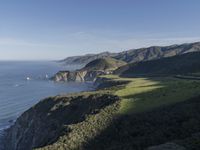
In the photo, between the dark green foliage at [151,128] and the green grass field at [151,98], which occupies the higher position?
the green grass field at [151,98]

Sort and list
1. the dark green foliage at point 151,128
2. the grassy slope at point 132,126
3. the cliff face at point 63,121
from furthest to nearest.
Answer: the cliff face at point 63,121 → the grassy slope at point 132,126 → the dark green foliage at point 151,128

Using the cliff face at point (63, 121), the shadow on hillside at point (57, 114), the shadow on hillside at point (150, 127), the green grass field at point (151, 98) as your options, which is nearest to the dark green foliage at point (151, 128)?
A: the shadow on hillside at point (150, 127)

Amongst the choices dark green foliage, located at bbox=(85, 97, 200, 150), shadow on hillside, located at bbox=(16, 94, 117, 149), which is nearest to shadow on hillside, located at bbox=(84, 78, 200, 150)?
dark green foliage, located at bbox=(85, 97, 200, 150)

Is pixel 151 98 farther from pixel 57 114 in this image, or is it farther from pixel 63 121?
pixel 57 114

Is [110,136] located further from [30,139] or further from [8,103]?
[8,103]

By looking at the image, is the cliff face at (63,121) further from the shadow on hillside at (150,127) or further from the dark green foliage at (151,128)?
the dark green foliage at (151,128)

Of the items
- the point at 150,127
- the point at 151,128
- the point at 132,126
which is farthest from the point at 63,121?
the point at 151,128
